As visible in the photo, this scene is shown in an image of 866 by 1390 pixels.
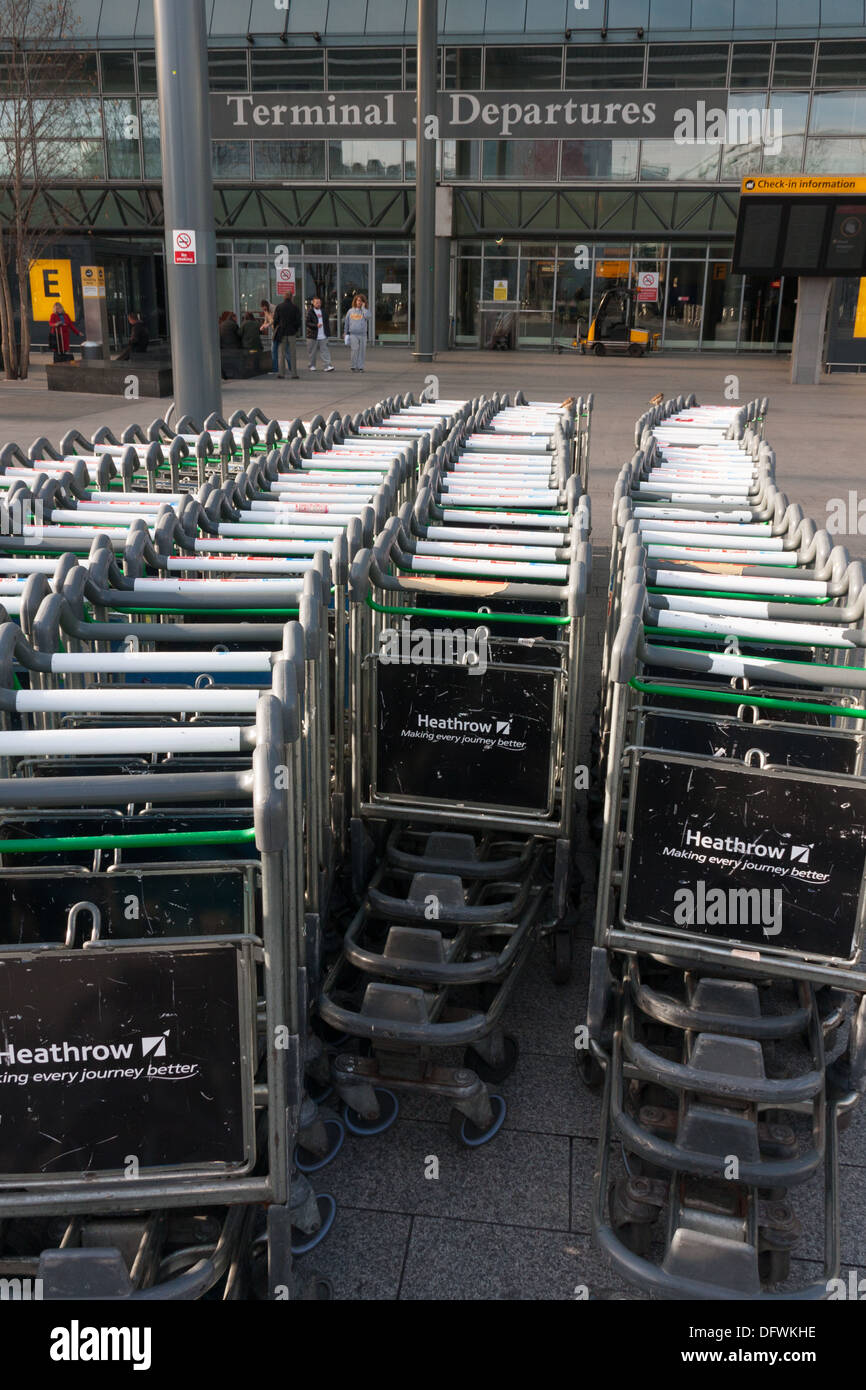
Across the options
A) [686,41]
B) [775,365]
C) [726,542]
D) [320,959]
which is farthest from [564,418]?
[686,41]

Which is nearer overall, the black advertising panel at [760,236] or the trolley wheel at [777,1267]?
the trolley wheel at [777,1267]

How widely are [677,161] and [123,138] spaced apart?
1512 centimetres

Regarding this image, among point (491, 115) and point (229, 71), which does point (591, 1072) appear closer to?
point (491, 115)

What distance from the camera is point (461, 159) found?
3028 centimetres

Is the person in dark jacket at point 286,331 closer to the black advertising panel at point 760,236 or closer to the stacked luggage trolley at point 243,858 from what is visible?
the black advertising panel at point 760,236

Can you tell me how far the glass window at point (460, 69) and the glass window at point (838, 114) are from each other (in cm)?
874

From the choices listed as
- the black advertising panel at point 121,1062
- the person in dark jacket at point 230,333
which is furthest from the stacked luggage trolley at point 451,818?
the person in dark jacket at point 230,333

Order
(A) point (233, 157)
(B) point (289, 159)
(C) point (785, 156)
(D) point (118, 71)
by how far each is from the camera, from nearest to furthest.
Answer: (C) point (785, 156), (B) point (289, 159), (A) point (233, 157), (D) point (118, 71)

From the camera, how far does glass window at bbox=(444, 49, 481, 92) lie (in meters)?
30.0

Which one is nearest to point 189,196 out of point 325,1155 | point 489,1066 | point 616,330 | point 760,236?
point 489,1066

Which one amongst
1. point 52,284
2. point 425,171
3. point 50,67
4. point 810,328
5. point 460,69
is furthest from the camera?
point 460,69

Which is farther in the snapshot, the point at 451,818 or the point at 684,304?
the point at 684,304

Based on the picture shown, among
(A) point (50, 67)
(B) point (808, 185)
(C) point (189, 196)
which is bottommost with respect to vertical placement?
(C) point (189, 196)

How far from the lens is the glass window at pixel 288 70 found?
3045 centimetres
